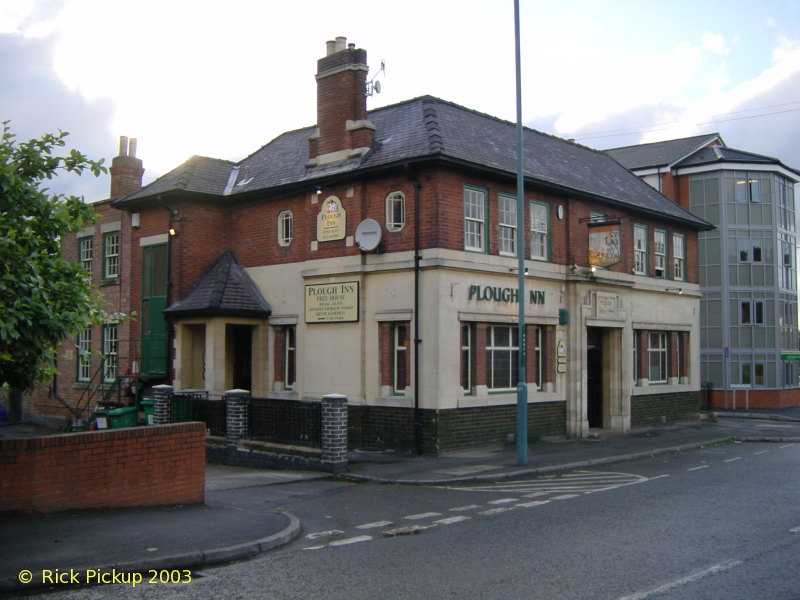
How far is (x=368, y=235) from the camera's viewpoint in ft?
65.3

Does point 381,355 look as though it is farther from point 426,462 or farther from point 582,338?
point 582,338

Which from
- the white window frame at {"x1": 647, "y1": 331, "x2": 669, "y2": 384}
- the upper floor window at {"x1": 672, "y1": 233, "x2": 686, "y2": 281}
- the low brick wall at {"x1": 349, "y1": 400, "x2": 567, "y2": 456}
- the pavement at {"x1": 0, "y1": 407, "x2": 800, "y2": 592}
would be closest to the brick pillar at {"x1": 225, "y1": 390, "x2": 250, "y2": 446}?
the pavement at {"x1": 0, "y1": 407, "x2": 800, "y2": 592}

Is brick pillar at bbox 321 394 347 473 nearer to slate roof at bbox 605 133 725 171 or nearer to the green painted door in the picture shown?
the green painted door

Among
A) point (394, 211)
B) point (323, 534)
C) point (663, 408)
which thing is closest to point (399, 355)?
point (394, 211)

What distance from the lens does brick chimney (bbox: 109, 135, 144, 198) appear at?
1110 inches

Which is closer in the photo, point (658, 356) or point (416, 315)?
point (416, 315)

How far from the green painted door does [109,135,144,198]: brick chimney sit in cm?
431

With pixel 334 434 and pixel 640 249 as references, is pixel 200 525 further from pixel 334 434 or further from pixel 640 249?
pixel 640 249

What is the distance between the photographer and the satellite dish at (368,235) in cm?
1973

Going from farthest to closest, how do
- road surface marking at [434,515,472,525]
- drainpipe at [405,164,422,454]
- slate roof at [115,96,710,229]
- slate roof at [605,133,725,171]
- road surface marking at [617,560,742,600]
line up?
slate roof at [605,133,725,171] → slate roof at [115,96,710,229] → drainpipe at [405,164,422,454] → road surface marking at [434,515,472,525] → road surface marking at [617,560,742,600]

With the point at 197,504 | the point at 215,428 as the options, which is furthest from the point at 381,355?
the point at 197,504

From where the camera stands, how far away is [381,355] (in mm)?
20000

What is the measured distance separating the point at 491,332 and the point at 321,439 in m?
5.96

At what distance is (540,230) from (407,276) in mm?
4651
